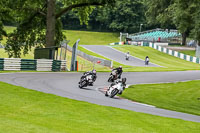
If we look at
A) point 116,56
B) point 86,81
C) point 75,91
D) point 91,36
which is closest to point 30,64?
point 86,81

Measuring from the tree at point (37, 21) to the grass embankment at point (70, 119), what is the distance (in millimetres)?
21867

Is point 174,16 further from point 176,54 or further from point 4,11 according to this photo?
point 4,11

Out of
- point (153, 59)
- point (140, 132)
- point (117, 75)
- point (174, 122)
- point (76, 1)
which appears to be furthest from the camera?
point (153, 59)

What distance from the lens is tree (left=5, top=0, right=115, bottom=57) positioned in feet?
121

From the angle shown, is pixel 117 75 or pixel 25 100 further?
pixel 117 75

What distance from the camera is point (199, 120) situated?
1439 cm

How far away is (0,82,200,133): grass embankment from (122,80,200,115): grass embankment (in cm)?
432

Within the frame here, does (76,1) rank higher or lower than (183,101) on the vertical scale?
higher

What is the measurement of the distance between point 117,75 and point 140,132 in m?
17.3

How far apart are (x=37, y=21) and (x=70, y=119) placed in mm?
29736

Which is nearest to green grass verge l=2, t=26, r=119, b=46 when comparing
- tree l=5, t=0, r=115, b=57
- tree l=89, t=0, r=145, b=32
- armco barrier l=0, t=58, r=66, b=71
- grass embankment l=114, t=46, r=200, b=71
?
tree l=89, t=0, r=145, b=32

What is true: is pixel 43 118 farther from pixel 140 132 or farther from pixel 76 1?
pixel 76 1

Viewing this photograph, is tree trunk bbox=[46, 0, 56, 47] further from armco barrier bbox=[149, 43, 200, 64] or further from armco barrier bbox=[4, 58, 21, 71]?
armco barrier bbox=[149, 43, 200, 64]

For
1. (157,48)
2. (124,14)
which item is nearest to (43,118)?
(157,48)
